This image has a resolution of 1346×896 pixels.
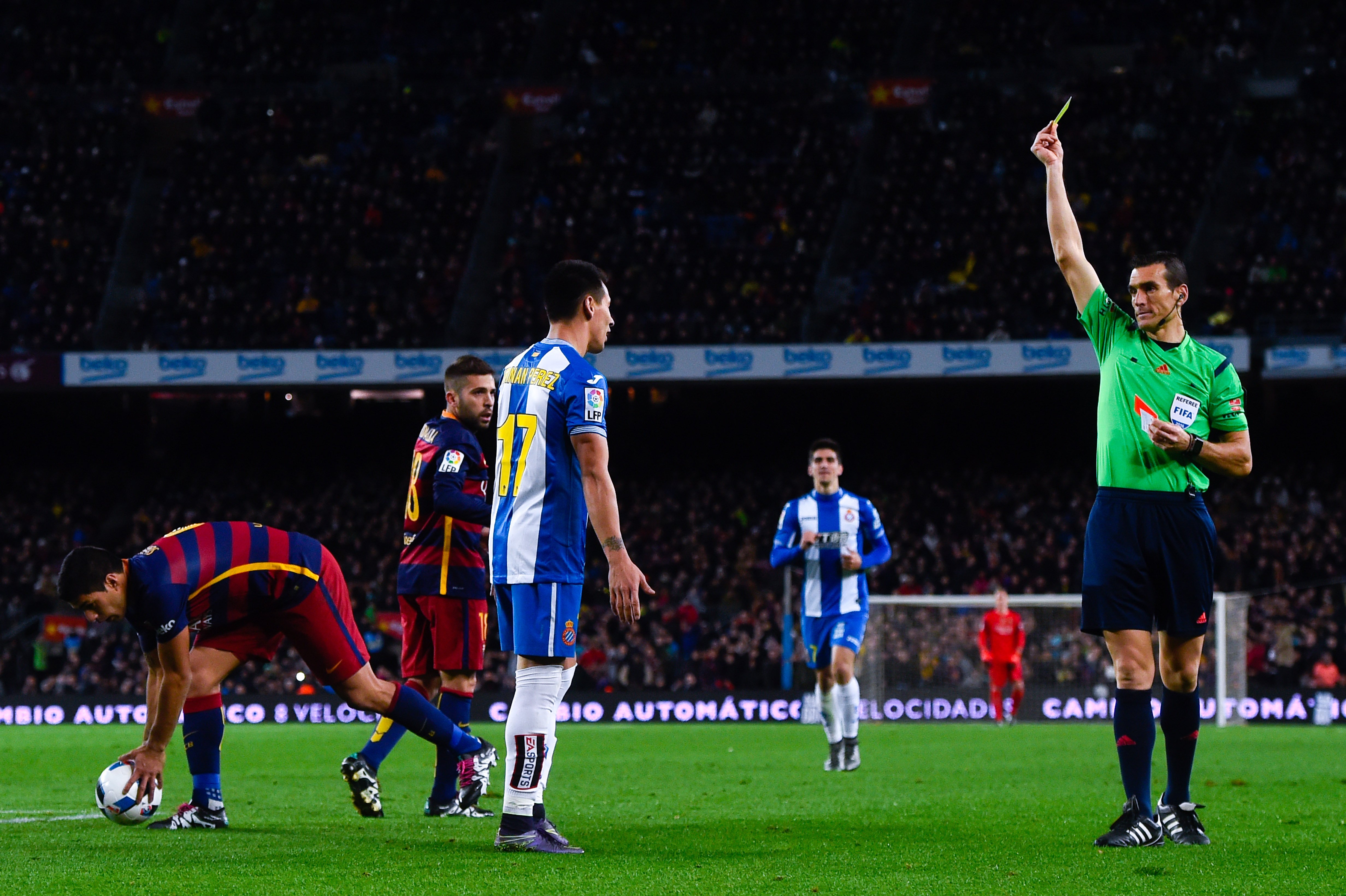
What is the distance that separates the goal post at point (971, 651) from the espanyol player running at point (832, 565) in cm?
1127

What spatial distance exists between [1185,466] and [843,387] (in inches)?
1106

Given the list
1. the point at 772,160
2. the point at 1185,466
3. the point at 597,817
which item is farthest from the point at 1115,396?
the point at 772,160

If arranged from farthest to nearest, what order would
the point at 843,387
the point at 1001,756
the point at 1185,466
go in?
1. the point at 843,387
2. the point at 1001,756
3. the point at 1185,466

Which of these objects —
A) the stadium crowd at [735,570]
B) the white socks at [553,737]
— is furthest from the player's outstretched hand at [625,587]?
the stadium crowd at [735,570]

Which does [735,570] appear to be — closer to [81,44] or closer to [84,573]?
[81,44]

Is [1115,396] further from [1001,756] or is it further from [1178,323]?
[1001,756]

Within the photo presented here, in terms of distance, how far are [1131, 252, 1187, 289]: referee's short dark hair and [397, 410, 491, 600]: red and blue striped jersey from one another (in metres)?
3.40

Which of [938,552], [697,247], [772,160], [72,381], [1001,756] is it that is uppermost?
[772,160]

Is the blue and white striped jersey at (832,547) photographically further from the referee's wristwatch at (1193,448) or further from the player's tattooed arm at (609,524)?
the player's tattooed arm at (609,524)

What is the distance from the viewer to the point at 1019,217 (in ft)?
105

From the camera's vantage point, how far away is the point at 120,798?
6.79m

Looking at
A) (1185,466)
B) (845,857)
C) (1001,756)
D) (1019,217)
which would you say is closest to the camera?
(845,857)

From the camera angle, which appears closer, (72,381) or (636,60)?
(72,381)

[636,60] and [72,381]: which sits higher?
[636,60]
